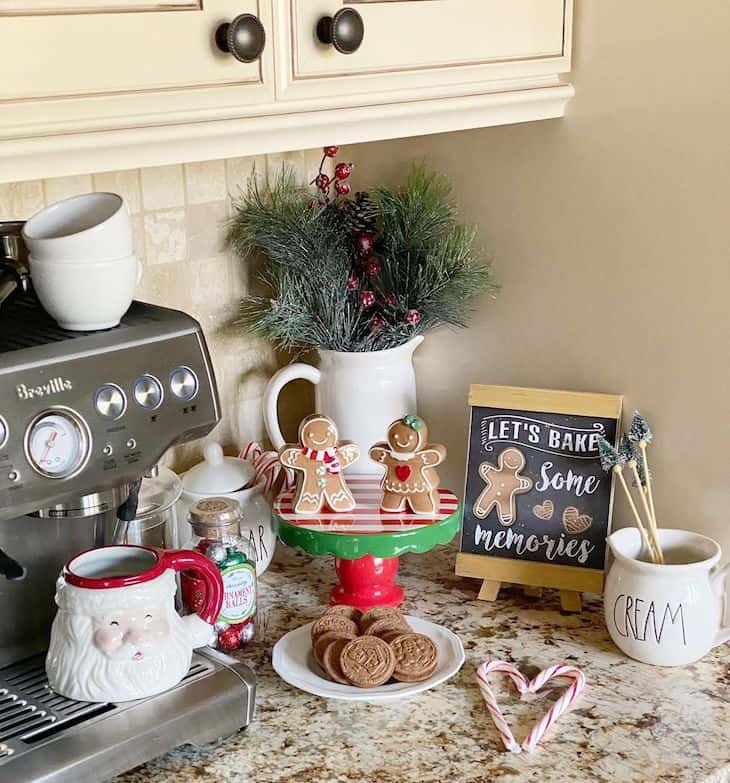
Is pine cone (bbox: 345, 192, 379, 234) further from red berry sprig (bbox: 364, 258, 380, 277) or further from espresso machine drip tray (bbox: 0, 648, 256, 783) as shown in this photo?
espresso machine drip tray (bbox: 0, 648, 256, 783)

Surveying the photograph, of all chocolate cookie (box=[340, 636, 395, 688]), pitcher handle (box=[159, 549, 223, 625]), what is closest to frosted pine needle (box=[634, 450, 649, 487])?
chocolate cookie (box=[340, 636, 395, 688])

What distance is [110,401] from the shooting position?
1002 mm

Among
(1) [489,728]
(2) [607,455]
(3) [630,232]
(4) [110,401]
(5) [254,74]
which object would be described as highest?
(5) [254,74]

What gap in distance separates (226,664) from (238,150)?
1.59 feet

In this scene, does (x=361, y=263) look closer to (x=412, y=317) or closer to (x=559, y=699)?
(x=412, y=317)

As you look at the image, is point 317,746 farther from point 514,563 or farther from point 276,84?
point 276,84

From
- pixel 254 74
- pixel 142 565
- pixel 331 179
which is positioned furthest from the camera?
pixel 331 179

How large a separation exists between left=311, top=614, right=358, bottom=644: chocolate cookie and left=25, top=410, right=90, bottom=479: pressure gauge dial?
0.36m

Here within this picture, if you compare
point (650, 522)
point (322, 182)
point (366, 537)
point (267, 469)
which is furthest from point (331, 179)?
point (650, 522)

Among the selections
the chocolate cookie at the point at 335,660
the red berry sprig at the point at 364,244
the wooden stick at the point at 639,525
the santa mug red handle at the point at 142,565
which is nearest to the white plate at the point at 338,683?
the chocolate cookie at the point at 335,660

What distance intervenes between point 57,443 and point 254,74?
36cm

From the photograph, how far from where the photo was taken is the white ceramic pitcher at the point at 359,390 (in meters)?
1.44

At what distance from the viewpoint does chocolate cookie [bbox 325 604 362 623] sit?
127 cm

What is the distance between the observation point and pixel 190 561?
1136mm
